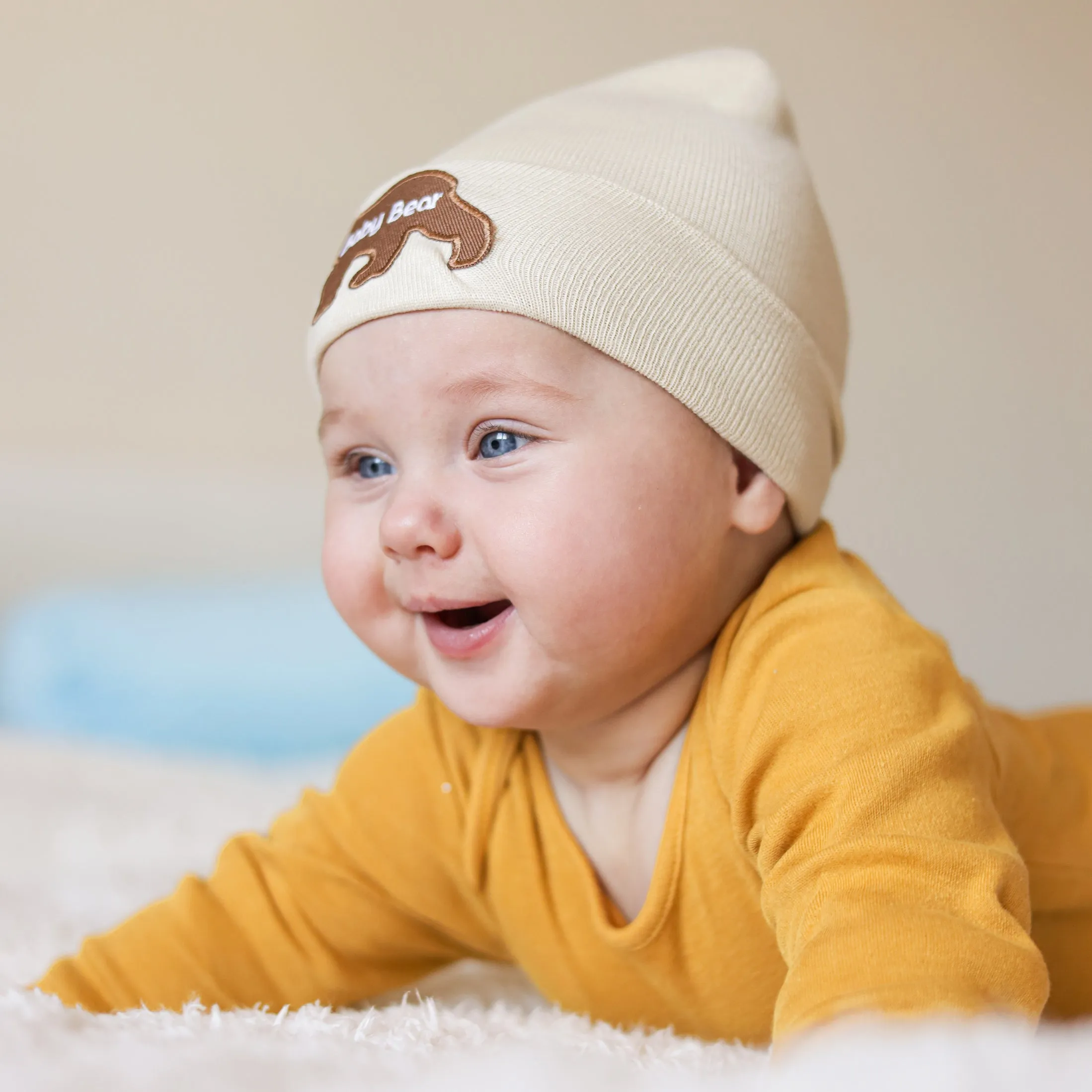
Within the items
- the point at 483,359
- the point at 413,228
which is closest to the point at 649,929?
the point at 483,359

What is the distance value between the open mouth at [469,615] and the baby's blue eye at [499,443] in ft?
0.34

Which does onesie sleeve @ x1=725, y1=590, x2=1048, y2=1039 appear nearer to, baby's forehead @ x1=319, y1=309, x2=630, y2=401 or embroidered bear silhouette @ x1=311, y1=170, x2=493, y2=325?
baby's forehead @ x1=319, y1=309, x2=630, y2=401

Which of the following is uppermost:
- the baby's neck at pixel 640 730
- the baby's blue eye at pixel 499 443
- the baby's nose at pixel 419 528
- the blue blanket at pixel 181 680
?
the baby's blue eye at pixel 499 443

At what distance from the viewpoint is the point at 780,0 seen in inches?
95.2

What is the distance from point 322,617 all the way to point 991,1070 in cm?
191

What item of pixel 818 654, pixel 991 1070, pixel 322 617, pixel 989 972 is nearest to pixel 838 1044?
pixel 991 1070

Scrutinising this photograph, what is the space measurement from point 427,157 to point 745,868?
5.86ft

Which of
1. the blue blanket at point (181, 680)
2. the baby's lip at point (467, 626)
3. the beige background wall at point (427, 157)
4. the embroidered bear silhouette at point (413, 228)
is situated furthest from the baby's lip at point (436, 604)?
the beige background wall at point (427, 157)

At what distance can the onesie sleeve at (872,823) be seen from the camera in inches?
25.0

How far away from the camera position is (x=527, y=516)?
83 centimetres

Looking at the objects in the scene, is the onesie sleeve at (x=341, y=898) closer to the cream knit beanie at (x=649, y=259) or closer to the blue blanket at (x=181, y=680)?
the cream knit beanie at (x=649, y=259)

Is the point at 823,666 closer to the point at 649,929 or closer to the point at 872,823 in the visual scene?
the point at 872,823

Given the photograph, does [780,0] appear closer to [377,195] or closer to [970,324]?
[970,324]

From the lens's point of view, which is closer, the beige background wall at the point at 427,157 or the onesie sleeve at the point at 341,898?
the onesie sleeve at the point at 341,898
